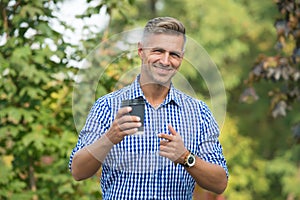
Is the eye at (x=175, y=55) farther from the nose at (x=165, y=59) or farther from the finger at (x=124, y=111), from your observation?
the finger at (x=124, y=111)

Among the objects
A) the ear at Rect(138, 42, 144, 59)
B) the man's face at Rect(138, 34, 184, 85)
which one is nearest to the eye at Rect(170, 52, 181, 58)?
the man's face at Rect(138, 34, 184, 85)

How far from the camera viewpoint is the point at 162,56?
3082 mm

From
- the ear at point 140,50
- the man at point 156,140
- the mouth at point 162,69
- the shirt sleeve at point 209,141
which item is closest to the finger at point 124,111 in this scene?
the man at point 156,140

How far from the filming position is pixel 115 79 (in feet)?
18.9

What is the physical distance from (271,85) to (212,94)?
63.7 feet

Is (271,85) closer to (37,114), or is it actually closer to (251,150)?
(251,150)

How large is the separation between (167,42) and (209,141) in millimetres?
497

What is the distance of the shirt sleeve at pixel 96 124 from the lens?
3191 millimetres

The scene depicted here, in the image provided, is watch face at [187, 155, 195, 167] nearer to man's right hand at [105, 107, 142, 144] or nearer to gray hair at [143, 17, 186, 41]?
man's right hand at [105, 107, 142, 144]

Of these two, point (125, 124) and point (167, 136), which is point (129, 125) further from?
point (167, 136)

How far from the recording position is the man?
3100 mm

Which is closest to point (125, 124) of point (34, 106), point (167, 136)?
point (167, 136)

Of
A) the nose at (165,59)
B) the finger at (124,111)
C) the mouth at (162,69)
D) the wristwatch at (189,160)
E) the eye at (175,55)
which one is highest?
the eye at (175,55)

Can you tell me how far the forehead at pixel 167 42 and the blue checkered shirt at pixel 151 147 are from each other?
0.24 m
